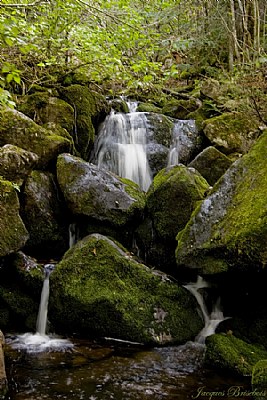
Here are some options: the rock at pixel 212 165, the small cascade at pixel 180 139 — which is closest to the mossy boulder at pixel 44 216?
the rock at pixel 212 165

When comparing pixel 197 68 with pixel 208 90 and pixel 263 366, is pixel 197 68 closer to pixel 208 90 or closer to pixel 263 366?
pixel 208 90

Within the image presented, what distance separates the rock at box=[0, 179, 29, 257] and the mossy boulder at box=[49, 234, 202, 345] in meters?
0.72

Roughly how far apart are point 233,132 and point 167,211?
3534 mm

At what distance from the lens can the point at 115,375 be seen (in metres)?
3.98

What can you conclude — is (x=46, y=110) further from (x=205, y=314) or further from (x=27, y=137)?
(x=205, y=314)

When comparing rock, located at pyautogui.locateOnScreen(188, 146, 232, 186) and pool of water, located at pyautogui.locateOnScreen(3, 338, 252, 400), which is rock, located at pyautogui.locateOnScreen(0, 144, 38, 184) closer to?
pool of water, located at pyautogui.locateOnScreen(3, 338, 252, 400)

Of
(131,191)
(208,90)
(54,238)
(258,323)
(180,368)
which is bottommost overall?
(180,368)

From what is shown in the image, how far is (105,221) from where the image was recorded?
6426mm

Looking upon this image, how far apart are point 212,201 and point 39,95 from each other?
5023 millimetres

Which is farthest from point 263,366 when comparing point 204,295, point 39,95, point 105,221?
point 39,95

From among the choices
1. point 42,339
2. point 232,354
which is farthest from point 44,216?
point 232,354

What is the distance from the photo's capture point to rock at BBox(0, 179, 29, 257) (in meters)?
5.34

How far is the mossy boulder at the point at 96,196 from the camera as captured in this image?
6402 mm

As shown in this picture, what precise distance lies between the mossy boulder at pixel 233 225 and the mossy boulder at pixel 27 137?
122 inches
